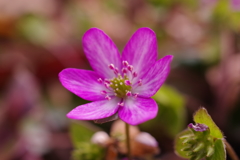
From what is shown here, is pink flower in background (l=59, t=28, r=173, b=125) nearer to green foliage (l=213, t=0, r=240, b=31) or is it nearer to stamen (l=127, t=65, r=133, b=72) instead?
stamen (l=127, t=65, r=133, b=72)

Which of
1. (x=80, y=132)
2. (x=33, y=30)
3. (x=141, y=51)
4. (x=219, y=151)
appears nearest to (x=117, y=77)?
(x=141, y=51)

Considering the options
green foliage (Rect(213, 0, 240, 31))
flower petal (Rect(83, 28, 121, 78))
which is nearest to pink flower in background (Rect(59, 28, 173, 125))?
flower petal (Rect(83, 28, 121, 78))

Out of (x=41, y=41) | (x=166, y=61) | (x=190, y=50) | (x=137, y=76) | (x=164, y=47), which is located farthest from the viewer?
(x=41, y=41)

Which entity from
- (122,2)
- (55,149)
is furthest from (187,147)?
(122,2)

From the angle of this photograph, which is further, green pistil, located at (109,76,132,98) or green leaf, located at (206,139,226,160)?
green pistil, located at (109,76,132,98)

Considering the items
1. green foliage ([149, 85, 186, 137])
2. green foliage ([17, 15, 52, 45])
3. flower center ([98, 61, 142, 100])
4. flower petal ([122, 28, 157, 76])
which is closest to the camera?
flower petal ([122, 28, 157, 76])

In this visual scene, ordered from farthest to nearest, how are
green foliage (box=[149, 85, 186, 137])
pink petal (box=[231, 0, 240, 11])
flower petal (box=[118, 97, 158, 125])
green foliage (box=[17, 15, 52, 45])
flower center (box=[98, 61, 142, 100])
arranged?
green foliage (box=[17, 15, 52, 45]) → pink petal (box=[231, 0, 240, 11]) → green foliage (box=[149, 85, 186, 137]) → flower center (box=[98, 61, 142, 100]) → flower petal (box=[118, 97, 158, 125])

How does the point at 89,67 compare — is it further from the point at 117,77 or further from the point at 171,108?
the point at 117,77

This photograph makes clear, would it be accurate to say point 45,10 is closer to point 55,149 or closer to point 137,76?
point 55,149
